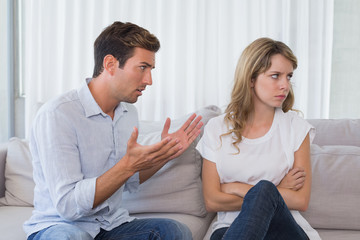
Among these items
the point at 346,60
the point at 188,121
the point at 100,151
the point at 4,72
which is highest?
the point at 346,60

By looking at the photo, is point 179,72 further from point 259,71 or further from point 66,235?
point 66,235

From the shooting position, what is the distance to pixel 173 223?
61.4 inches

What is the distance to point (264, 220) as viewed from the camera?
138 centimetres

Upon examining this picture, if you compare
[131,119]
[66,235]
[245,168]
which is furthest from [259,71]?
[66,235]

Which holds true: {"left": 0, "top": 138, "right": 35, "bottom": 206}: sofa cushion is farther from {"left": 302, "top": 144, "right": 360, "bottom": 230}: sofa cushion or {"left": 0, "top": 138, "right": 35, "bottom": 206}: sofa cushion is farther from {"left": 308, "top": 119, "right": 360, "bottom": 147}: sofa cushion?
{"left": 308, "top": 119, "right": 360, "bottom": 147}: sofa cushion

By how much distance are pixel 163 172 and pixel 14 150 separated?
812 mm

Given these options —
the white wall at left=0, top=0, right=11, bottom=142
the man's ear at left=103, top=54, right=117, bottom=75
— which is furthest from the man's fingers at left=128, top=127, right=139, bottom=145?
the white wall at left=0, top=0, right=11, bottom=142

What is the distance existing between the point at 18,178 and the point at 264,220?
131 cm

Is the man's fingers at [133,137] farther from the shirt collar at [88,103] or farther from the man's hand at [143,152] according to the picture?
the shirt collar at [88,103]

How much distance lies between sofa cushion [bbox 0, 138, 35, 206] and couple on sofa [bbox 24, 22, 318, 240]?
0.59 metres

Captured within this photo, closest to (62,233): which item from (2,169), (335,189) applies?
(2,169)

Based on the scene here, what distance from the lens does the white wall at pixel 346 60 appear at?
8.50 feet

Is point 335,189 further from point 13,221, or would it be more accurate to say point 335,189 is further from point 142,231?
point 13,221

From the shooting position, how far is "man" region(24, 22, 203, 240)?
1.41 metres
